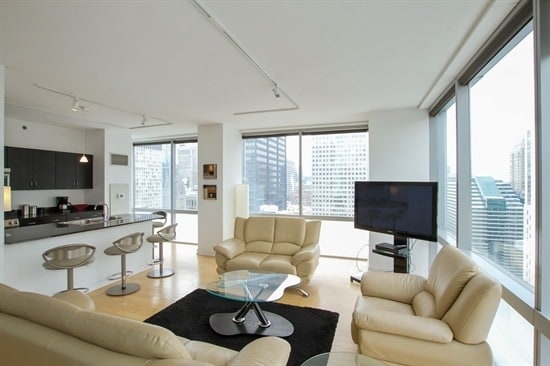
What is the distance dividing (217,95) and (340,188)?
324 centimetres

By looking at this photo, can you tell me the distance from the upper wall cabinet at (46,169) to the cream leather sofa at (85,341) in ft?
15.9

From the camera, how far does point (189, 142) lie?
272 inches

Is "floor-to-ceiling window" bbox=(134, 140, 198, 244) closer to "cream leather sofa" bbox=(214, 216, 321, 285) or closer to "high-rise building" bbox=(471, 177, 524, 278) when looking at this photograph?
"cream leather sofa" bbox=(214, 216, 321, 285)

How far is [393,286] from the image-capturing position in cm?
262

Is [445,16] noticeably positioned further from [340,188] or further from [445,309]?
[340,188]

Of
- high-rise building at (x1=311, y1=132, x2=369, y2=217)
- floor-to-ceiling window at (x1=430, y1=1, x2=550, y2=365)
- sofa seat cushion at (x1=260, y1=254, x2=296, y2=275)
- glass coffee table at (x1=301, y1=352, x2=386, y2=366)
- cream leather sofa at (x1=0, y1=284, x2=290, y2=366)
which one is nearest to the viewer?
cream leather sofa at (x1=0, y1=284, x2=290, y2=366)

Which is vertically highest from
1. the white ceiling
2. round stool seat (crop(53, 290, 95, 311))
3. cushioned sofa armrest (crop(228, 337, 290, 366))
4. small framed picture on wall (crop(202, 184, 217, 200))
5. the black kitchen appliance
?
the white ceiling

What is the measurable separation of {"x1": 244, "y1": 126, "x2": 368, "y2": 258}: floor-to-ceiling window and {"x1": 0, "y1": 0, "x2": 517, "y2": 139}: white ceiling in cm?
148

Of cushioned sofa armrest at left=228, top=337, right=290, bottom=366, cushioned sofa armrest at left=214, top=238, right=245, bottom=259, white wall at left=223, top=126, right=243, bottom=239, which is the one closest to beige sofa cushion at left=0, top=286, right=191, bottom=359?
cushioned sofa armrest at left=228, top=337, right=290, bottom=366

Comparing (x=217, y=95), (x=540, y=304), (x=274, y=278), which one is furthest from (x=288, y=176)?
(x=540, y=304)

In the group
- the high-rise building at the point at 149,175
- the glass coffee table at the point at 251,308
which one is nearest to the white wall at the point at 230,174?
the high-rise building at the point at 149,175

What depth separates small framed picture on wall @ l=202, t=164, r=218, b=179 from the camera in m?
5.72

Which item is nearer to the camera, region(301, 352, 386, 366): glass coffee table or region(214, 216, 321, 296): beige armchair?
region(301, 352, 386, 366): glass coffee table

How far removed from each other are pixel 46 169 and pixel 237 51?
5383mm
